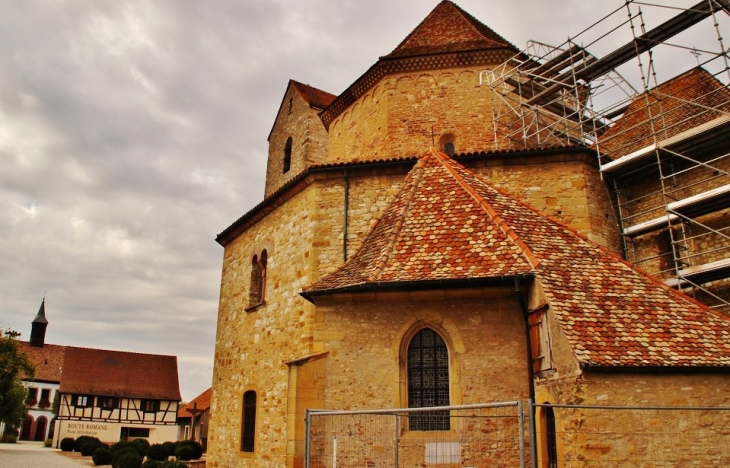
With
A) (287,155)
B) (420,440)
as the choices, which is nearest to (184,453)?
(287,155)

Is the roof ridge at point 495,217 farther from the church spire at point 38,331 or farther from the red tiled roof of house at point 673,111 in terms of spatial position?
the church spire at point 38,331

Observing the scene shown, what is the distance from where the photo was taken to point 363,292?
10.1 meters

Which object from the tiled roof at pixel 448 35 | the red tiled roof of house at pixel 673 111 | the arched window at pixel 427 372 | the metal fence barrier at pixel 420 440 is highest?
the tiled roof at pixel 448 35

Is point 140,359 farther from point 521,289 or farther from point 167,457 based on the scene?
point 521,289

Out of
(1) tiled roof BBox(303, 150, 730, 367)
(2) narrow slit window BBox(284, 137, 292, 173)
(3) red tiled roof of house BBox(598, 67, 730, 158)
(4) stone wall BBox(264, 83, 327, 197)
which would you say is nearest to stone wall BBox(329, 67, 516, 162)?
(3) red tiled roof of house BBox(598, 67, 730, 158)

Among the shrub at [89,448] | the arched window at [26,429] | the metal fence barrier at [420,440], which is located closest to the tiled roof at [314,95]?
the metal fence barrier at [420,440]

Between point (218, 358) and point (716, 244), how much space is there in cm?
1299

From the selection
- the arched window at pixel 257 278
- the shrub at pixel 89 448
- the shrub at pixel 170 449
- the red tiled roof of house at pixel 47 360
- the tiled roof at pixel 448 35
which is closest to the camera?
the arched window at pixel 257 278

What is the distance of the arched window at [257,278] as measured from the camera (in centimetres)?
1538

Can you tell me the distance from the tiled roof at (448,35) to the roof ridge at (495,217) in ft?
16.8

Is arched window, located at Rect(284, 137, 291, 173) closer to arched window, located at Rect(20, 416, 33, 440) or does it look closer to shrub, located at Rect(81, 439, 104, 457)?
shrub, located at Rect(81, 439, 104, 457)

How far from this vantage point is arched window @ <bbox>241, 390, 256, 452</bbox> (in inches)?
542

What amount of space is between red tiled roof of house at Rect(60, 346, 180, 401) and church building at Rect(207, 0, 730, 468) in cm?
3171

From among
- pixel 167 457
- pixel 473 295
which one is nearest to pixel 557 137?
pixel 473 295
